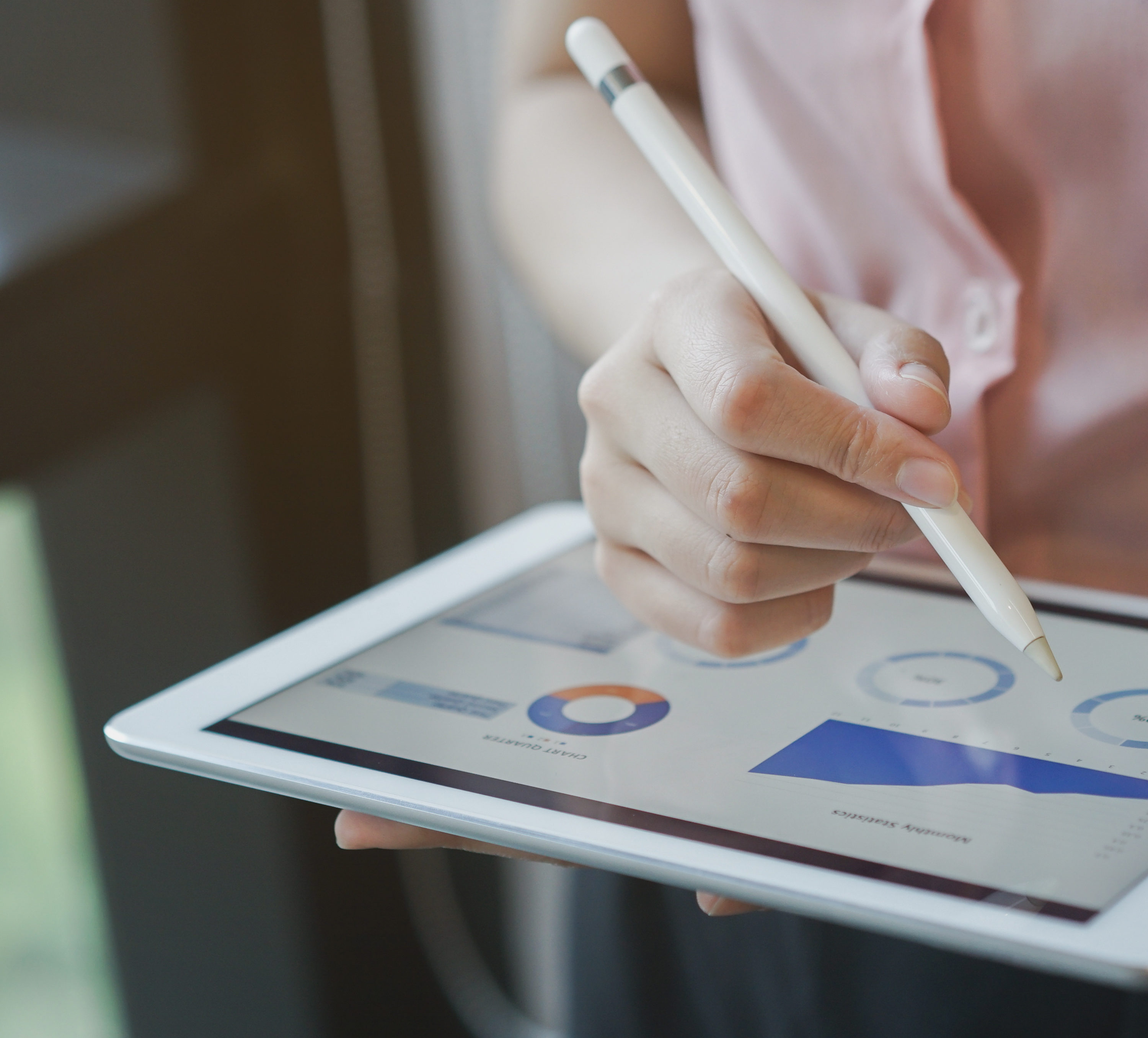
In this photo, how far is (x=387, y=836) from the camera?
309 mm

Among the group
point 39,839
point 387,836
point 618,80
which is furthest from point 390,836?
point 39,839

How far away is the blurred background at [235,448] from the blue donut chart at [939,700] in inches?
10.5

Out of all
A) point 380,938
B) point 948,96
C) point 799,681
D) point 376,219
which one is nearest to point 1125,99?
point 948,96

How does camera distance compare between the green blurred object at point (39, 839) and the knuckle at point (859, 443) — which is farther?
the green blurred object at point (39, 839)

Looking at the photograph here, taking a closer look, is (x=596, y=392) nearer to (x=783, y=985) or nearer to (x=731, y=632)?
(x=731, y=632)

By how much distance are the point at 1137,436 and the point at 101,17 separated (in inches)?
21.4

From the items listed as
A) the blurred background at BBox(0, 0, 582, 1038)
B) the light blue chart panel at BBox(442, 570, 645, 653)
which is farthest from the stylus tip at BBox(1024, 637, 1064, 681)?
the blurred background at BBox(0, 0, 582, 1038)

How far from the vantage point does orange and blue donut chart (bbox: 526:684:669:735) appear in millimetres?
317

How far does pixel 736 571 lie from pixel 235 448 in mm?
467

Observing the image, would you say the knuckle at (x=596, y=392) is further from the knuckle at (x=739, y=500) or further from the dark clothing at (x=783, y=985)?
the dark clothing at (x=783, y=985)

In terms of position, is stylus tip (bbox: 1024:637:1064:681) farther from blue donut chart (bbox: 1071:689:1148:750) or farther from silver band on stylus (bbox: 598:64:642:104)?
silver band on stylus (bbox: 598:64:642:104)

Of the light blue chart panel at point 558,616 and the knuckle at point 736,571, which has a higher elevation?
the knuckle at point 736,571

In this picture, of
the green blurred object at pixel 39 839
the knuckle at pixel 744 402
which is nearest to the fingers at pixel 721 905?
the knuckle at pixel 744 402

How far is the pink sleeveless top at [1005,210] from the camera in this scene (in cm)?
37
